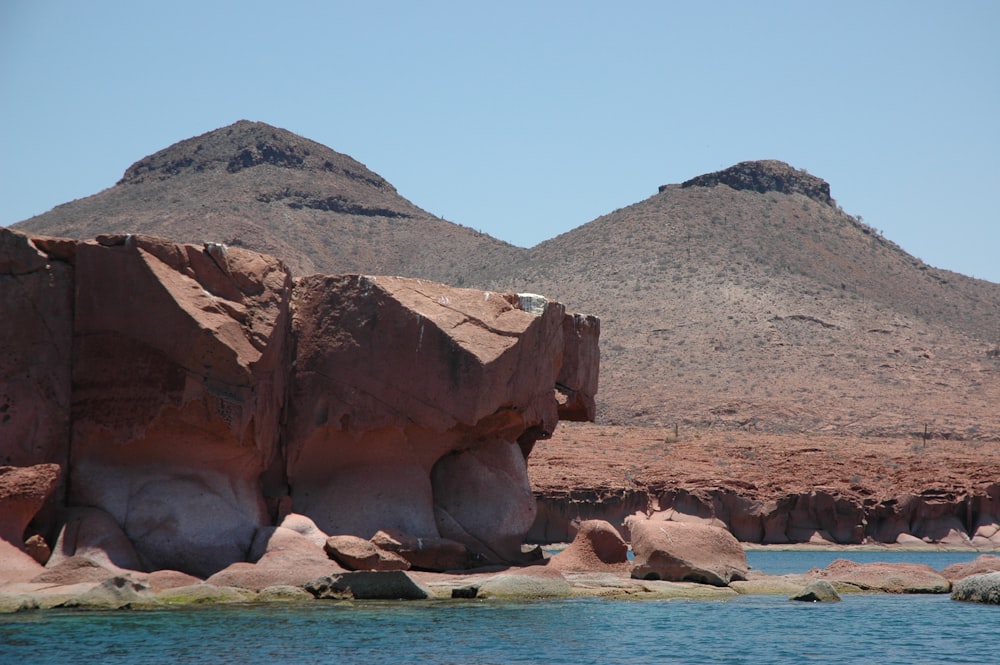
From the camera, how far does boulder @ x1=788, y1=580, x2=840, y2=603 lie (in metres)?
23.4

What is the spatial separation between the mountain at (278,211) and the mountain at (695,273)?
221mm

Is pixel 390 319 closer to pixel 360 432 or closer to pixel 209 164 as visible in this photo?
pixel 360 432

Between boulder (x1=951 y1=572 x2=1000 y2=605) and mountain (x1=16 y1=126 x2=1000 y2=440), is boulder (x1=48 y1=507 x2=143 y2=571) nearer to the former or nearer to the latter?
boulder (x1=951 y1=572 x2=1000 y2=605)

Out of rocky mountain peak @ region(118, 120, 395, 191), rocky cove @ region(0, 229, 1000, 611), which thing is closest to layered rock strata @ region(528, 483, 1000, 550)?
rocky cove @ region(0, 229, 1000, 611)

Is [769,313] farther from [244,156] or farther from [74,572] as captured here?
[74,572]

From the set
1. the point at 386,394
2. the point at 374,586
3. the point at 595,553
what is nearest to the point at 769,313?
the point at 595,553

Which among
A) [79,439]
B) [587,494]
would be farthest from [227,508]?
[587,494]

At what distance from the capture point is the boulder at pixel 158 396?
21.7 m

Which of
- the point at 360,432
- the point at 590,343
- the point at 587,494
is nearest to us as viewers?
the point at 360,432

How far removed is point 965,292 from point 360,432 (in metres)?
74.4

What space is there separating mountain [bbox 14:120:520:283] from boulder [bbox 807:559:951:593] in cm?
6085

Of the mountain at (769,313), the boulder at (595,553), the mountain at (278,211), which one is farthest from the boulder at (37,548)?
the mountain at (278,211)

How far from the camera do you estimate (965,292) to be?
90.8 metres

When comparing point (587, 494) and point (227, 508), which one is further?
point (587, 494)
